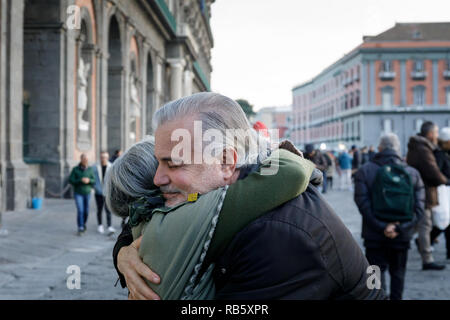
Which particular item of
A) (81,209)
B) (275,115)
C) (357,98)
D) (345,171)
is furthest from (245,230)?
(275,115)

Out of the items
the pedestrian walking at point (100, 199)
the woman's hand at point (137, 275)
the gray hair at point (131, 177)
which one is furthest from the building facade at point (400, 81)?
the woman's hand at point (137, 275)

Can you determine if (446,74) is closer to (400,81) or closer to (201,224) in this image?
(400,81)

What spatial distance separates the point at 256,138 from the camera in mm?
1678

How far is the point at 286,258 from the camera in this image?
1.35 meters

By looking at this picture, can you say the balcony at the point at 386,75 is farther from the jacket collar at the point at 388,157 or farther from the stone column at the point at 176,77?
the jacket collar at the point at 388,157

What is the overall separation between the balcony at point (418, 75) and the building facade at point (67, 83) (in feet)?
158

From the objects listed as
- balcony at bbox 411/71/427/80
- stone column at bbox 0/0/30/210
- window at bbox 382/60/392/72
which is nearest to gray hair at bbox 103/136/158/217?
stone column at bbox 0/0/30/210

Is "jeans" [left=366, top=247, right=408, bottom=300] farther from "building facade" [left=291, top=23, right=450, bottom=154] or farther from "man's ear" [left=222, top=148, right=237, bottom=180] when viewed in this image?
"building facade" [left=291, top=23, right=450, bottom=154]

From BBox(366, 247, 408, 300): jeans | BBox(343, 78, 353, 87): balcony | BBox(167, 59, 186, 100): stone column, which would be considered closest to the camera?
BBox(366, 247, 408, 300): jeans

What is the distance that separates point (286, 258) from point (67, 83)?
14674mm

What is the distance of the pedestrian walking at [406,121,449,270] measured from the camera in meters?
6.74

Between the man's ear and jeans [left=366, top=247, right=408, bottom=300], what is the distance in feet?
12.2

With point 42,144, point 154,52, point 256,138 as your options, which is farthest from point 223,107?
point 154,52

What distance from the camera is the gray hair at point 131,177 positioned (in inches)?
77.2
